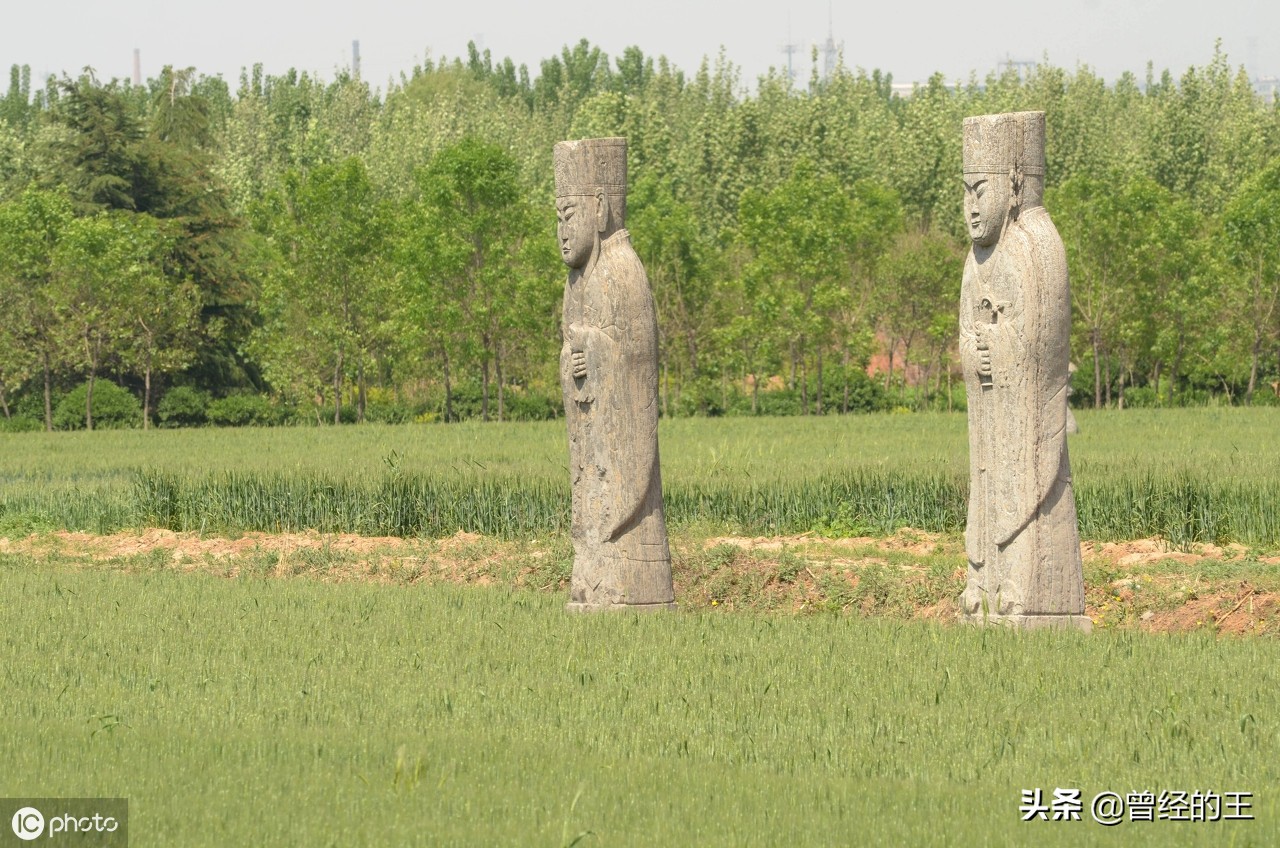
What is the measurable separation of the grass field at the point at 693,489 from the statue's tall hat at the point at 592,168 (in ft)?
21.9

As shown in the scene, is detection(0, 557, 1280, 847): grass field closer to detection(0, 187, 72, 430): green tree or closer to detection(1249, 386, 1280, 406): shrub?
detection(0, 187, 72, 430): green tree

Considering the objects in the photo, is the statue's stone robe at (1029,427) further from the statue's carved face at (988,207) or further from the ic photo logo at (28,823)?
the ic photo logo at (28,823)

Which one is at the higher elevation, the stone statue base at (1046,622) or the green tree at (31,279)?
the green tree at (31,279)

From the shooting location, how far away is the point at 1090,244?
48.8 metres

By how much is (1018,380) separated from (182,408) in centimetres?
3869

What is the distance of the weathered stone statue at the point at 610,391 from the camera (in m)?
14.1

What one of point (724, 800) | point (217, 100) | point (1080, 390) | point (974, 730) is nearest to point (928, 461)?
point (974, 730)

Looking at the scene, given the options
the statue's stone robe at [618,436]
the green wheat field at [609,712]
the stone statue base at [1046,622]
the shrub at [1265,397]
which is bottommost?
the shrub at [1265,397]

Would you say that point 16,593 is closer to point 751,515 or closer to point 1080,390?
point 751,515

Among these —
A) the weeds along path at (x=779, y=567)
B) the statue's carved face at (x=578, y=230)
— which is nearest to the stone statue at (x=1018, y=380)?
the weeds along path at (x=779, y=567)

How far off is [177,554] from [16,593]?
4723 mm

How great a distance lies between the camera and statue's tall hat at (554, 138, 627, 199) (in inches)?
560

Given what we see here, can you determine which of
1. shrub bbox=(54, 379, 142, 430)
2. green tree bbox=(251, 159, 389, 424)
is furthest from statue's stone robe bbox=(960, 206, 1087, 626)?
shrub bbox=(54, 379, 142, 430)

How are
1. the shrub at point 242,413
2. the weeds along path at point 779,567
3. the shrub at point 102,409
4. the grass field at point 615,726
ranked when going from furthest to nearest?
the shrub at point 242,413, the shrub at point 102,409, the weeds along path at point 779,567, the grass field at point 615,726
